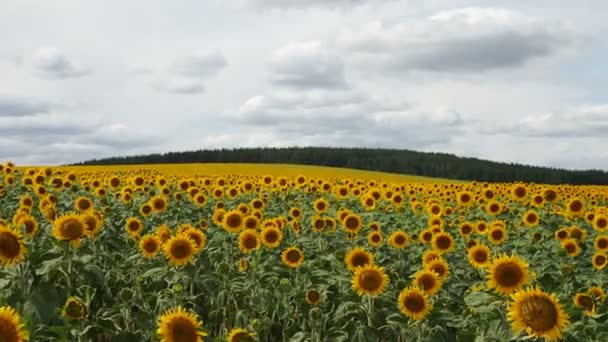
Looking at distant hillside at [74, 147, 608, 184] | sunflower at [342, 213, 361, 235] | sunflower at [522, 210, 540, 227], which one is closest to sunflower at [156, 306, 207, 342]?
sunflower at [342, 213, 361, 235]

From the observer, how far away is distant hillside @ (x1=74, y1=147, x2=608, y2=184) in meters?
89.6

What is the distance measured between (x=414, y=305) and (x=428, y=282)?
0.77 meters

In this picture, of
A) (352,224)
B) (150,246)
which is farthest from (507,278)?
(352,224)

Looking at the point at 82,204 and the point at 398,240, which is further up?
the point at 82,204

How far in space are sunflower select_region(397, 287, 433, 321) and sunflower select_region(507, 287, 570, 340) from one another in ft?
4.03

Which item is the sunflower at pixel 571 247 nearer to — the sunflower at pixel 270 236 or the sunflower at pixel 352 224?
the sunflower at pixel 352 224

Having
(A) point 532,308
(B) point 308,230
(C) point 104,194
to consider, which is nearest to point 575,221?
(B) point 308,230

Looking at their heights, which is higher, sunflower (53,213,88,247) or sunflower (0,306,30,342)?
sunflower (53,213,88,247)

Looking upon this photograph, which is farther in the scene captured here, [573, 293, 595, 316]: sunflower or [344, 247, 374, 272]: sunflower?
[344, 247, 374, 272]: sunflower

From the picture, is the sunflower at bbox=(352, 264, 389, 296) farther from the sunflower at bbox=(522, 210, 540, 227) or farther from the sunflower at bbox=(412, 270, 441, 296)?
the sunflower at bbox=(522, 210, 540, 227)

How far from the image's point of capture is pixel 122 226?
13.0m

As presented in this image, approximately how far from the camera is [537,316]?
16.6 feet

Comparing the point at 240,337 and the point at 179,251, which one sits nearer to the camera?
the point at 240,337

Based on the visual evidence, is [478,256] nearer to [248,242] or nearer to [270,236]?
[270,236]
